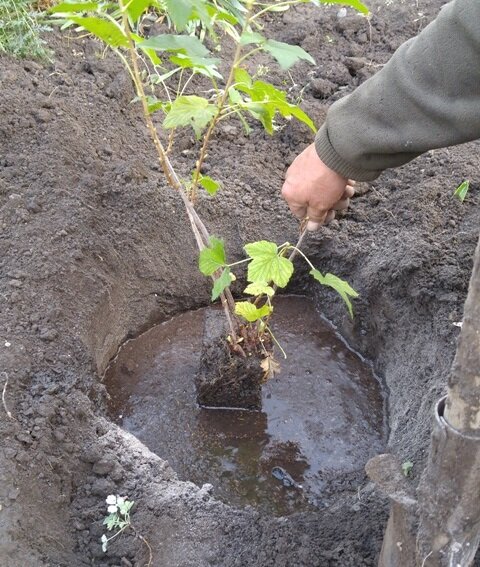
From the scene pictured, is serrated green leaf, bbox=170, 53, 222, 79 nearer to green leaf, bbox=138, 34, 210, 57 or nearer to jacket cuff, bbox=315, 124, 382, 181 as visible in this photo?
green leaf, bbox=138, 34, 210, 57

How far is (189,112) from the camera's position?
182cm

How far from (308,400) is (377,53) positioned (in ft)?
6.93

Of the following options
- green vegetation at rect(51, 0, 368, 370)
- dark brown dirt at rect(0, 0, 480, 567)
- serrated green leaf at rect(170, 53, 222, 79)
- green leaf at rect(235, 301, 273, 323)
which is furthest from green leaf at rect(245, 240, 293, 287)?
dark brown dirt at rect(0, 0, 480, 567)

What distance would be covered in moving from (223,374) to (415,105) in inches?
44.3

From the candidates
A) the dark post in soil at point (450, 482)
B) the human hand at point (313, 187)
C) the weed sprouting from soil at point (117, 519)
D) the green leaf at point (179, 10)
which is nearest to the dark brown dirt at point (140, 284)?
the weed sprouting from soil at point (117, 519)

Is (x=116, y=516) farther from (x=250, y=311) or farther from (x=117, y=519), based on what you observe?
(x=250, y=311)

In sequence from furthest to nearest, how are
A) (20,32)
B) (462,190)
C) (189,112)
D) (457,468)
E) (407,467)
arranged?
1. (20,32)
2. (462,190)
3. (189,112)
4. (407,467)
5. (457,468)

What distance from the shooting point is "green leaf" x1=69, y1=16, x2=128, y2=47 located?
5.45ft

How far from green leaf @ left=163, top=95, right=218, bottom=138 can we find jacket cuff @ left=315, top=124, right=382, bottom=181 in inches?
12.5

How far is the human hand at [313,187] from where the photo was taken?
1925 millimetres

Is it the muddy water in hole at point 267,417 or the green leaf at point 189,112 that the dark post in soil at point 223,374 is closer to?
the muddy water in hole at point 267,417

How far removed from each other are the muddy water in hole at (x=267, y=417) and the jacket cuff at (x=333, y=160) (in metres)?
0.96

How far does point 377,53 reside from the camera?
3.64m

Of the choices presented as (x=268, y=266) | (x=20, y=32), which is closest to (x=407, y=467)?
(x=268, y=266)
